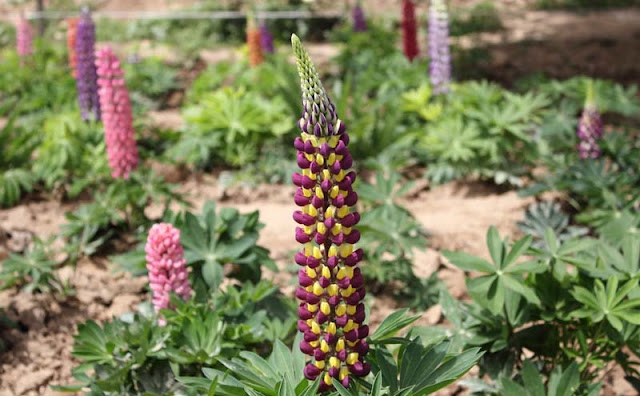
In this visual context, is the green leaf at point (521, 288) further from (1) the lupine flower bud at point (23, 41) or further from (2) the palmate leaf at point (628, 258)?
(1) the lupine flower bud at point (23, 41)

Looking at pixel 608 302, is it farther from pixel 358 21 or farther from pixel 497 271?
pixel 358 21

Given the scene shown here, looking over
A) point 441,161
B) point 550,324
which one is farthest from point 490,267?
point 441,161

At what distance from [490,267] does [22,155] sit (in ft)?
12.1

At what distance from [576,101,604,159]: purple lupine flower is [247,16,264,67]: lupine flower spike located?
11.7 feet

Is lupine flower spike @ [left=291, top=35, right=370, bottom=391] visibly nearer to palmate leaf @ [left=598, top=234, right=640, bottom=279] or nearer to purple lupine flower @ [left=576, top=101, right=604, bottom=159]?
palmate leaf @ [left=598, top=234, right=640, bottom=279]

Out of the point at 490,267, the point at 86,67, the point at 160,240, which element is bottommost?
the point at 490,267

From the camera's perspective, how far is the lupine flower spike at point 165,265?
112 inches

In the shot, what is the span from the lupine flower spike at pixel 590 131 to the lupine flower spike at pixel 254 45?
3.55 meters

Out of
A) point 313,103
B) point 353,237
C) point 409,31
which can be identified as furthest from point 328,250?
point 409,31

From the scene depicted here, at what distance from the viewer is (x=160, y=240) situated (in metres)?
2.83

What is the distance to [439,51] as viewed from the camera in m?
6.25

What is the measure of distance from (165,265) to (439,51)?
403 centimetres

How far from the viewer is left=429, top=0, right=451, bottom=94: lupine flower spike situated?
20.2 ft

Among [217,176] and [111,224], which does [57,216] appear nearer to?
[111,224]
